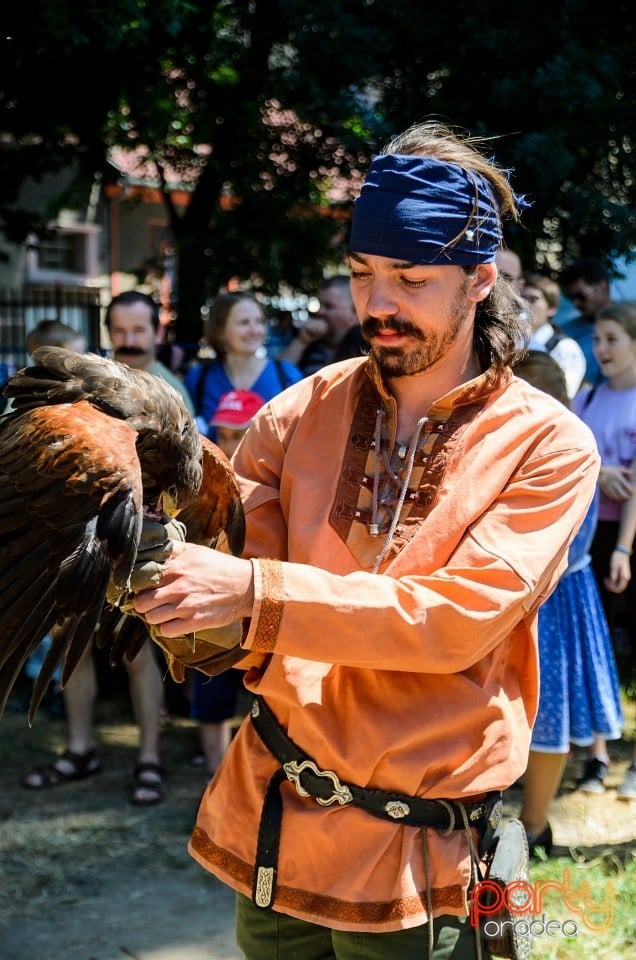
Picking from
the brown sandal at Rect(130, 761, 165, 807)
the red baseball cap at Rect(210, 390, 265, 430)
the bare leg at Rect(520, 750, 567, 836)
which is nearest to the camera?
the bare leg at Rect(520, 750, 567, 836)

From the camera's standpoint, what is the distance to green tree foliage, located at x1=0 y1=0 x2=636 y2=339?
5.56m

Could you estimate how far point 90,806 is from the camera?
4.73m

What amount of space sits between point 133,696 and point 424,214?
3.64 meters

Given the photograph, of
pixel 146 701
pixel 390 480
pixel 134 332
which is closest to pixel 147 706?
pixel 146 701

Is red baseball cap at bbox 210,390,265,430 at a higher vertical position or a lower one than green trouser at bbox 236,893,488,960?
higher

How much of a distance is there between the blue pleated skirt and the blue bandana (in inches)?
102

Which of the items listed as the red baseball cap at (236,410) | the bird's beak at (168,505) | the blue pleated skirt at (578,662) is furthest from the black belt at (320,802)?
the red baseball cap at (236,410)

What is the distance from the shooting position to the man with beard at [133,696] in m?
4.86

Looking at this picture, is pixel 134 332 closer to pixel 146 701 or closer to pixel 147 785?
pixel 146 701

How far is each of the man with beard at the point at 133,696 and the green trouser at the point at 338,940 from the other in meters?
2.81

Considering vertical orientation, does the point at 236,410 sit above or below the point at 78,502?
below

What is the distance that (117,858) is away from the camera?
4.25 m

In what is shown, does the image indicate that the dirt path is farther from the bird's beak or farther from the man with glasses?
the man with glasses

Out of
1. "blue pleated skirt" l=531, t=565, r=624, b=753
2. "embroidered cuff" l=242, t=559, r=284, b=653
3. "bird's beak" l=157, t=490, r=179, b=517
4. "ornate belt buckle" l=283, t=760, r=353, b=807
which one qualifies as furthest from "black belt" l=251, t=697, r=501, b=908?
"blue pleated skirt" l=531, t=565, r=624, b=753
